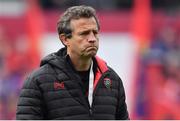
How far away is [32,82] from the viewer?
6332mm

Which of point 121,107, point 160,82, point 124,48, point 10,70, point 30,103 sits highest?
point 30,103

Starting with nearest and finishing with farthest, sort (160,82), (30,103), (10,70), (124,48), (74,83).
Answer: (30,103), (74,83), (10,70), (160,82), (124,48)

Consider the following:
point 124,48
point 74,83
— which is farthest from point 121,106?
point 124,48

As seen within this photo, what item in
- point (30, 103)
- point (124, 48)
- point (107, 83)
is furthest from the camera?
point (124, 48)

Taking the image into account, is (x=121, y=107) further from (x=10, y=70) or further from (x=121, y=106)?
(x=10, y=70)

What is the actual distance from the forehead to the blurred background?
6.75 m

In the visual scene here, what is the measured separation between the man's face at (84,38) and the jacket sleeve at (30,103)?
0.37 metres

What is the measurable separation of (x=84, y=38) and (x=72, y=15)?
6.8 inches

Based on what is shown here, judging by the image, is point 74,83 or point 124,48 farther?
point 124,48

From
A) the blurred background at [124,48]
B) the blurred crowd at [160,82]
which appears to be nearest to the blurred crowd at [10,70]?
the blurred background at [124,48]

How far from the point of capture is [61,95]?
636 cm

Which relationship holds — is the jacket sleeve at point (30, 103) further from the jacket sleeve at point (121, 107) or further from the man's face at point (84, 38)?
the jacket sleeve at point (121, 107)

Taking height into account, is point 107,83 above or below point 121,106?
above

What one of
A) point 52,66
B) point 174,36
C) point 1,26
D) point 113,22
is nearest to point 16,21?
point 1,26
